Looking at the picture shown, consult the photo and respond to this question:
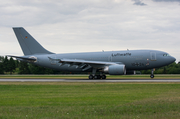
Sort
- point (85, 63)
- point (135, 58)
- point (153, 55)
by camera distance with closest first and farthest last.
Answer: point (153, 55)
point (135, 58)
point (85, 63)

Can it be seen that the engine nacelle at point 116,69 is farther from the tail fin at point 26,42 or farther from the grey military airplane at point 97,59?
the tail fin at point 26,42

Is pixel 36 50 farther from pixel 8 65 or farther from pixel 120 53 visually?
pixel 8 65

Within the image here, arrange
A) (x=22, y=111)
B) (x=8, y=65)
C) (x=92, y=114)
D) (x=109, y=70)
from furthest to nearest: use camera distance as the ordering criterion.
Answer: (x=8, y=65), (x=109, y=70), (x=22, y=111), (x=92, y=114)

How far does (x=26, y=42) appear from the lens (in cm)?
4256

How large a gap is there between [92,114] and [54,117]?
150cm

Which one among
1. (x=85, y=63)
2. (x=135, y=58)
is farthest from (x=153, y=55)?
(x=85, y=63)

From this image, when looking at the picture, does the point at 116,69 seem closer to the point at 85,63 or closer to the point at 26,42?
the point at 85,63

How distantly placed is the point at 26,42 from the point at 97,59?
44.0 feet

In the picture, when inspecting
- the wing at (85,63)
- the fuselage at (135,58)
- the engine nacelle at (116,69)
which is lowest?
the engine nacelle at (116,69)

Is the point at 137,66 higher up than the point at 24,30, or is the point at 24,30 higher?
the point at 24,30

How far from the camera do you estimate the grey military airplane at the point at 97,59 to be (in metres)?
36.3

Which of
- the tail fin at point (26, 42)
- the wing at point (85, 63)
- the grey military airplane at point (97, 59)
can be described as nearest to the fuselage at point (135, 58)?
the grey military airplane at point (97, 59)

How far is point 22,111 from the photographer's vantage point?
9.96 meters

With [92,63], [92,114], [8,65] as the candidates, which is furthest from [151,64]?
[8,65]
